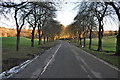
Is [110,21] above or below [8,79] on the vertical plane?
above

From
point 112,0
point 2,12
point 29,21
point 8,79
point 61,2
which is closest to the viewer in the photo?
point 8,79

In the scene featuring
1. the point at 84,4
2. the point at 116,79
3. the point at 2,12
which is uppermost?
the point at 84,4

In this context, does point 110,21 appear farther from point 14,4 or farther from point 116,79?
point 116,79

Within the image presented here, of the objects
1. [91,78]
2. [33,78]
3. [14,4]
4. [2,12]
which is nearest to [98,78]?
[91,78]

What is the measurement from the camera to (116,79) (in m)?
9.16

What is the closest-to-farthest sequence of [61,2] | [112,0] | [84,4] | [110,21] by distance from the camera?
[61,2]
[112,0]
[84,4]
[110,21]

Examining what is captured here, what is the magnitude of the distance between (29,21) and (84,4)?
20.0 meters

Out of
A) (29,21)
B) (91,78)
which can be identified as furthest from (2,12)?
(29,21)

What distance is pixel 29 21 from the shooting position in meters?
42.3

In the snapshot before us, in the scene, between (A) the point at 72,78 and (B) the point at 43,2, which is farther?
(B) the point at 43,2

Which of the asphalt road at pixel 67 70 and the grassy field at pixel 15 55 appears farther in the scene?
the grassy field at pixel 15 55

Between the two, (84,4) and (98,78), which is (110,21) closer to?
(84,4)

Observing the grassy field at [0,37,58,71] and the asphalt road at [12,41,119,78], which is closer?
the asphalt road at [12,41,119,78]

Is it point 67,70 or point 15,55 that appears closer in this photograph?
point 67,70
